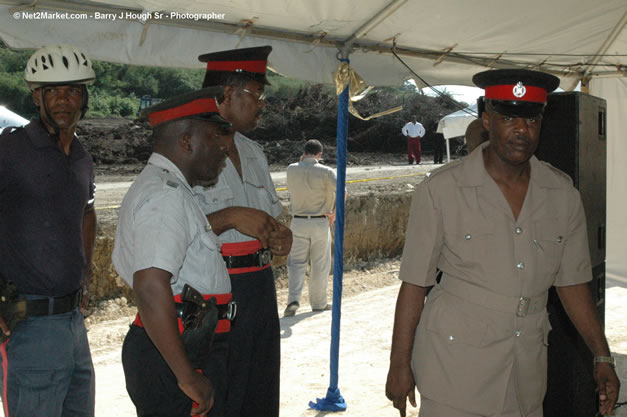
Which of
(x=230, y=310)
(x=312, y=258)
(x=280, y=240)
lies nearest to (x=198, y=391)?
(x=230, y=310)

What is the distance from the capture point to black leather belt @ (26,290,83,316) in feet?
8.20

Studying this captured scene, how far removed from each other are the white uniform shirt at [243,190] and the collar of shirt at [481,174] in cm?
93

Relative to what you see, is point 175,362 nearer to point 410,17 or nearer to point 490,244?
point 490,244

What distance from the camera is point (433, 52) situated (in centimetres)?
471

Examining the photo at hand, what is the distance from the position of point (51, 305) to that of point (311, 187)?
5.08 m

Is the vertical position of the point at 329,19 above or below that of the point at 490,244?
above

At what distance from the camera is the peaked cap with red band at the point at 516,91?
220 centimetres

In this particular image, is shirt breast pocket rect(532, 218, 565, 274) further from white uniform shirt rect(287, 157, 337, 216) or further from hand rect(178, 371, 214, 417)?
white uniform shirt rect(287, 157, 337, 216)

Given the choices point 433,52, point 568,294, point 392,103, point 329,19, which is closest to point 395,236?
point 433,52

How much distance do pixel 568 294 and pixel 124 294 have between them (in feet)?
22.5

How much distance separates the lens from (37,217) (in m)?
2.54

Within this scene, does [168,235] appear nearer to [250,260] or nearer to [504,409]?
[250,260]

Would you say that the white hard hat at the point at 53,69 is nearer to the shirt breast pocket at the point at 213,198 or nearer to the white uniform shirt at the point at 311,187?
the shirt breast pocket at the point at 213,198

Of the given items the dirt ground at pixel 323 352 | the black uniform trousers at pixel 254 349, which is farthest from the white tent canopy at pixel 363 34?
the dirt ground at pixel 323 352
